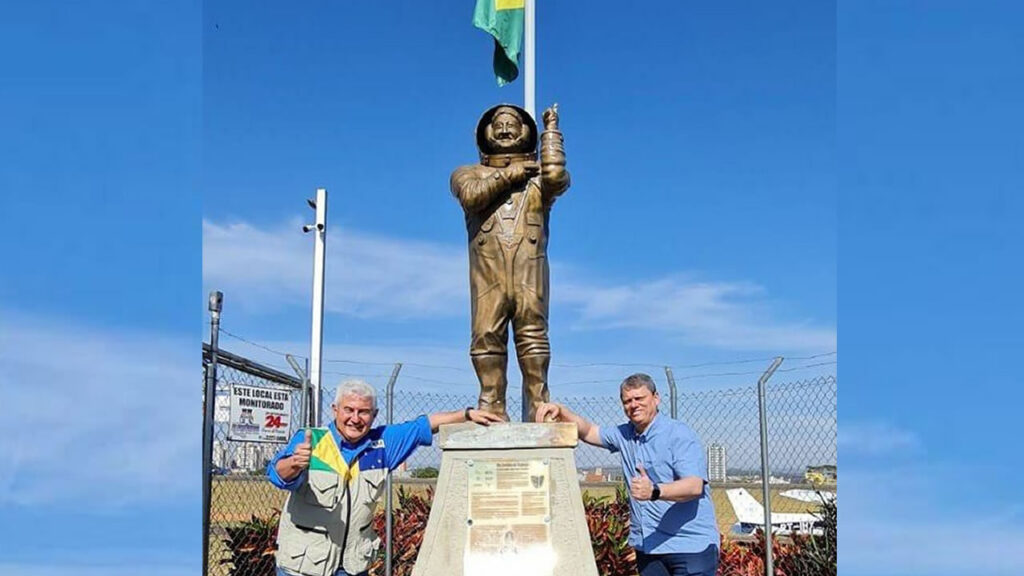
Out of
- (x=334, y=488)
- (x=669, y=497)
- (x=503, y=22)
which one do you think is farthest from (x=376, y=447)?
(x=503, y=22)

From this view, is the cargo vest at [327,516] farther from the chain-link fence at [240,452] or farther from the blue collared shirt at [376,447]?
the chain-link fence at [240,452]

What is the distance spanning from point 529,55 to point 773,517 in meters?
4.88

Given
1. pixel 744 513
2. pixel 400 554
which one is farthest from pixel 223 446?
pixel 744 513

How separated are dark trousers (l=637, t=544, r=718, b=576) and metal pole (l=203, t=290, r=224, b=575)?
3858 millimetres

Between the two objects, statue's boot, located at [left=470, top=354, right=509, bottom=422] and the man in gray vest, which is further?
statue's boot, located at [left=470, top=354, right=509, bottom=422]

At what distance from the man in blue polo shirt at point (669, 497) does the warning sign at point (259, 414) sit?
3.62m

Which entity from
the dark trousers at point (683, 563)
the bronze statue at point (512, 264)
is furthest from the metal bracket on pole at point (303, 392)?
the dark trousers at point (683, 563)

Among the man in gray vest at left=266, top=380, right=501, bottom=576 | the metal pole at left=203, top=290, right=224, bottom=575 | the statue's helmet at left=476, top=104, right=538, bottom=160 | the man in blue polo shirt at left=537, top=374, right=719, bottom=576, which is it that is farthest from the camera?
the metal pole at left=203, top=290, right=224, bottom=575

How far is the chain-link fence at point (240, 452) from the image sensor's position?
7.21 meters

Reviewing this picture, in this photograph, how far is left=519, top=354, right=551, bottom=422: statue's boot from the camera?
18.2 feet

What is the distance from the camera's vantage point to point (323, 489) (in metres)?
4.34

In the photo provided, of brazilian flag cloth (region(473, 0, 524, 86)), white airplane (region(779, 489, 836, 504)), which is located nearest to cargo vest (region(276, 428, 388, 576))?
brazilian flag cloth (region(473, 0, 524, 86))

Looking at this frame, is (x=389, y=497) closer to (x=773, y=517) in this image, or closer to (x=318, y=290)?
(x=318, y=290)

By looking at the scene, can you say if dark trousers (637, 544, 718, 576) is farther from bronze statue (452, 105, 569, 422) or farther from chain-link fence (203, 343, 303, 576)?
chain-link fence (203, 343, 303, 576)
